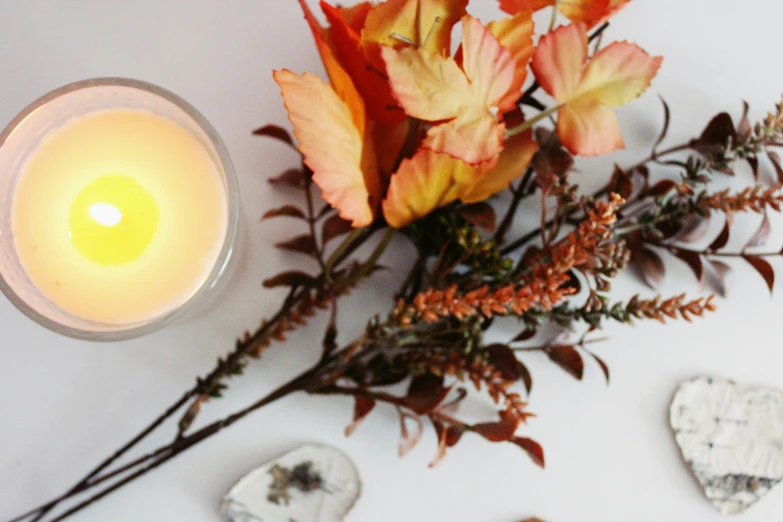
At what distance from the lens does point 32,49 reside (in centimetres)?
52

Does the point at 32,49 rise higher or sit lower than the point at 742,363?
higher

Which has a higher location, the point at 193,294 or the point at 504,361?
the point at 193,294

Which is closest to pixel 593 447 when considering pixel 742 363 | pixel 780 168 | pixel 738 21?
pixel 742 363

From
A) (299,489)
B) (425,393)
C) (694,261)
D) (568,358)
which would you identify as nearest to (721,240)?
(694,261)

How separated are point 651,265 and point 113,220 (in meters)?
0.41

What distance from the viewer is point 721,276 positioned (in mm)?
513

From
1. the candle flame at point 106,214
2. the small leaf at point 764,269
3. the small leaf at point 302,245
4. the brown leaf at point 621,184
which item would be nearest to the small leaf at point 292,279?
the small leaf at point 302,245

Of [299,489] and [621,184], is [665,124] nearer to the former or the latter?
[621,184]

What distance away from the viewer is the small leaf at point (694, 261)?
→ 19.4 inches

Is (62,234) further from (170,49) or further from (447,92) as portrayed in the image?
(447,92)

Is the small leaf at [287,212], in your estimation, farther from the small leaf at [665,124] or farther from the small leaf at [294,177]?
the small leaf at [665,124]

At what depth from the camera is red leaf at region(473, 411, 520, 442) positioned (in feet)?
1.49

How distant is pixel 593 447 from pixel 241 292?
0.31 metres

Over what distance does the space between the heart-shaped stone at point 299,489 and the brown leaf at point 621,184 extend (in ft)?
0.96
